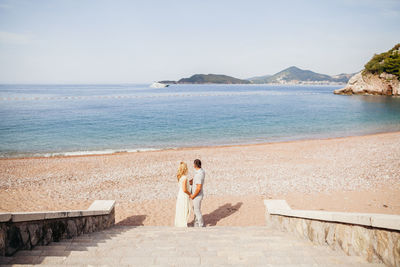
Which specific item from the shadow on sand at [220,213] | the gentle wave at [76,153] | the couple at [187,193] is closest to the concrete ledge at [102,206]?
the couple at [187,193]

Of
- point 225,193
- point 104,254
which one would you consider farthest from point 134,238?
point 225,193

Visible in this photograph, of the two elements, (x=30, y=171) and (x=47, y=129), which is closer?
(x=30, y=171)

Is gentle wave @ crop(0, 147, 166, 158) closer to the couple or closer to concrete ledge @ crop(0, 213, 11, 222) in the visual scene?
the couple

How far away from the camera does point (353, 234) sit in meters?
3.61

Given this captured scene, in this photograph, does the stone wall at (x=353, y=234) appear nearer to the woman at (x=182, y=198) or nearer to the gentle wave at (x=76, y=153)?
the woman at (x=182, y=198)

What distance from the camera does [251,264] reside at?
3.48 meters

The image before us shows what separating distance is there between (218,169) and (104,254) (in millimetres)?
11721

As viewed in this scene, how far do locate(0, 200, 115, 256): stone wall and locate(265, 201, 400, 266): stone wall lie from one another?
15.1 ft

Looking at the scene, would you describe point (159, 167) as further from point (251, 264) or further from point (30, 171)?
point (251, 264)

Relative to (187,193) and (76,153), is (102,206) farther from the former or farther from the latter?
(76,153)

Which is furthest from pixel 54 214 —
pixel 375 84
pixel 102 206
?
pixel 375 84

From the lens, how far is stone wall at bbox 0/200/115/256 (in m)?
3.51

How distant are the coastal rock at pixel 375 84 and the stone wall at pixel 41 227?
3887 inches

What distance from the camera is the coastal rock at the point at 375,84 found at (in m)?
80.3
